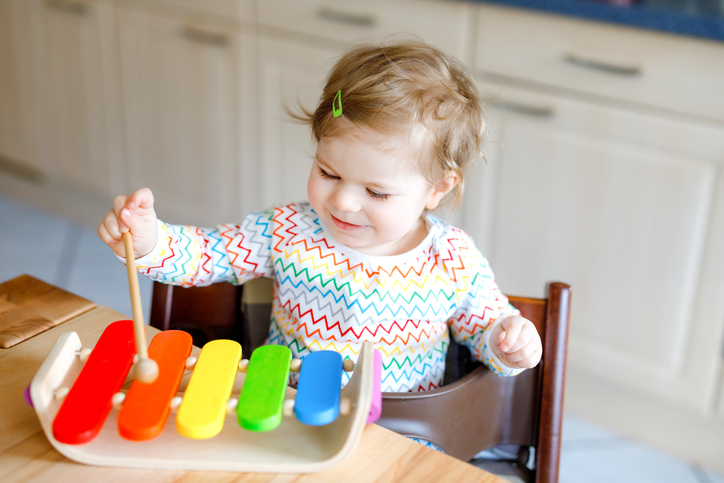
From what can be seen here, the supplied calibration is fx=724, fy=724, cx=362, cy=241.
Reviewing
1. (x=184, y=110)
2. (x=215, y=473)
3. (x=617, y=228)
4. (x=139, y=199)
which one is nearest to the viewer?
(x=215, y=473)

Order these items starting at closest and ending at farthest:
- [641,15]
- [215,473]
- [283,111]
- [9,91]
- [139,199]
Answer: [215,473] < [139,199] < [641,15] < [283,111] < [9,91]

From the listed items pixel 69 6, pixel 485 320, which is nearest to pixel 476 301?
pixel 485 320

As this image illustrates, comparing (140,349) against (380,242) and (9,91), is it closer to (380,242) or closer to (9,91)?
(380,242)

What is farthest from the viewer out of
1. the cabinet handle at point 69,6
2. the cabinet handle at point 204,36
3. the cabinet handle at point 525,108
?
the cabinet handle at point 69,6

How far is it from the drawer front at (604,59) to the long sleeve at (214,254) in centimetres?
76

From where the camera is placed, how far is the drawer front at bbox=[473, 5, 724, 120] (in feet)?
4.16

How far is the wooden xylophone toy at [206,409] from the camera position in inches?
22.5

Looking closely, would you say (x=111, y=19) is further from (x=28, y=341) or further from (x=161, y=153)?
(x=28, y=341)

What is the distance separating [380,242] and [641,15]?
0.74 meters

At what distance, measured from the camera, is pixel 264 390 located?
2.01 feet

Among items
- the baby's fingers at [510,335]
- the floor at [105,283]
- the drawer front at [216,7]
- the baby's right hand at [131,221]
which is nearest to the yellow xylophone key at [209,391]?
the baby's right hand at [131,221]

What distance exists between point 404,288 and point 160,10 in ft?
4.70

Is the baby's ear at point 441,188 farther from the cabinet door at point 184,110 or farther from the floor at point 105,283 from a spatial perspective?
the cabinet door at point 184,110

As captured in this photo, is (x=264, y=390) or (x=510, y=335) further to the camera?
(x=510, y=335)
